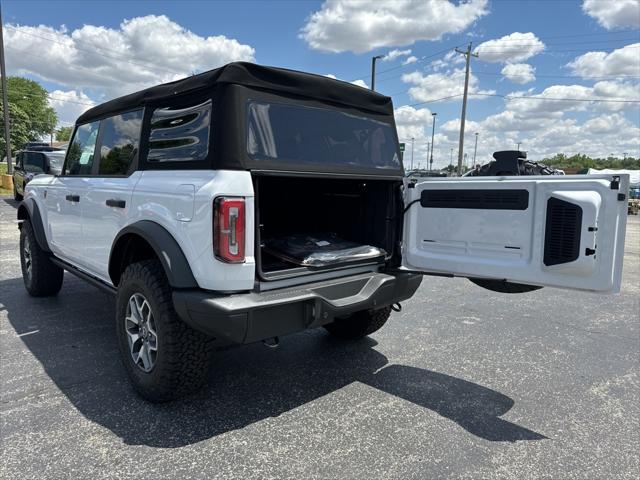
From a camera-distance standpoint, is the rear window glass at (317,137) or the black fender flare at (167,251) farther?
the rear window glass at (317,137)

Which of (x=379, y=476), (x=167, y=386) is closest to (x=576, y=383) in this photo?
(x=379, y=476)

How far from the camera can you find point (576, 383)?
343 centimetres

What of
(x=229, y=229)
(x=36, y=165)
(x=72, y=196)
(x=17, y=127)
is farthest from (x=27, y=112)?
(x=229, y=229)

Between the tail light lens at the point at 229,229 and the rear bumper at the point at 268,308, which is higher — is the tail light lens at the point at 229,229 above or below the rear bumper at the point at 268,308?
above

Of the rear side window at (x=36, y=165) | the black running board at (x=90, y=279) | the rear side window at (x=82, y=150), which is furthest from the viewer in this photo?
the rear side window at (x=36, y=165)

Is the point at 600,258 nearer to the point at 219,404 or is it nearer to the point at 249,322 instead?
the point at 249,322

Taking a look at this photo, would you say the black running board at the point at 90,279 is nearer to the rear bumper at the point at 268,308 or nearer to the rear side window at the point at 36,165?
the rear side window at the point at 36,165

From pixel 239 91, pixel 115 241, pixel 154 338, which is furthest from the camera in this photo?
pixel 115 241

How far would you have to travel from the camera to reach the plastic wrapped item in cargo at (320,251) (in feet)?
10.3

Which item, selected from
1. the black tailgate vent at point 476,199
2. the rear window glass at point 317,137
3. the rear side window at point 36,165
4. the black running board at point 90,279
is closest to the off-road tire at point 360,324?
the black tailgate vent at point 476,199

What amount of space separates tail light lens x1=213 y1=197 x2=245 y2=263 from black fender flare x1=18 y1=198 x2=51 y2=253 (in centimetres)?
311

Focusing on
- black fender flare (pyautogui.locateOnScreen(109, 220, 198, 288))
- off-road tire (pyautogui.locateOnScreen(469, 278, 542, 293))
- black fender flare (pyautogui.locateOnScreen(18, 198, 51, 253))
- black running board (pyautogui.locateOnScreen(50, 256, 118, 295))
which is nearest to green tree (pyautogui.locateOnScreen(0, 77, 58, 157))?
black fender flare (pyautogui.locateOnScreen(18, 198, 51, 253))

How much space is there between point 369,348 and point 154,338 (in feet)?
6.07

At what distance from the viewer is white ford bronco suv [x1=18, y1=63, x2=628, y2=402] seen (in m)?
2.54
